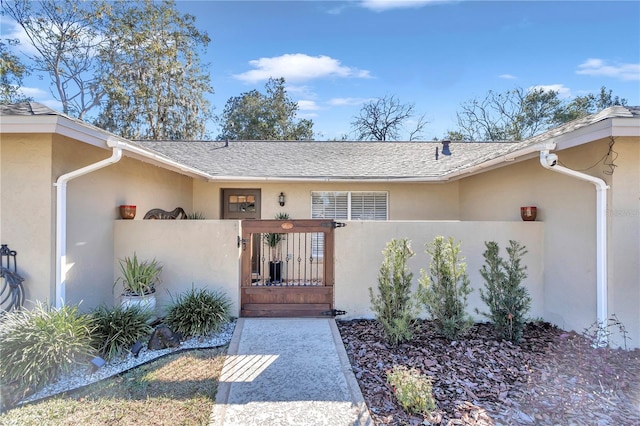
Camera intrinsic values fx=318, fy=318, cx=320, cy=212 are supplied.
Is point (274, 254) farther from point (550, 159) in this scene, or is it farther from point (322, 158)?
point (550, 159)

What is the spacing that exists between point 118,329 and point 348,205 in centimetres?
630

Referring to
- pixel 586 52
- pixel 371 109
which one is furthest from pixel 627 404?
pixel 371 109

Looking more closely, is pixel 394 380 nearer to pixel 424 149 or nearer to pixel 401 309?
pixel 401 309

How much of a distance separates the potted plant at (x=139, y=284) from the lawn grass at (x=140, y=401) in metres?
1.43

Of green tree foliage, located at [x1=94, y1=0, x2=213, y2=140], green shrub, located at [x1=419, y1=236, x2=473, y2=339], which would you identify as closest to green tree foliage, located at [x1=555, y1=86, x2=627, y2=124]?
green shrub, located at [x1=419, y1=236, x2=473, y2=339]

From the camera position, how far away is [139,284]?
5.36m

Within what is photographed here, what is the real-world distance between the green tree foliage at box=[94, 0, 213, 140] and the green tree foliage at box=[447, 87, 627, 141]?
66.8ft

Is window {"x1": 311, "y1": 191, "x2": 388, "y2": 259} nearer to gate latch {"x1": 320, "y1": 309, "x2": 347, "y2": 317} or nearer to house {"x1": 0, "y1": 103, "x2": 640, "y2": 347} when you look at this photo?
house {"x1": 0, "y1": 103, "x2": 640, "y2": 347}

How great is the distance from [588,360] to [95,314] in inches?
272

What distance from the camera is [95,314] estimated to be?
4691mm

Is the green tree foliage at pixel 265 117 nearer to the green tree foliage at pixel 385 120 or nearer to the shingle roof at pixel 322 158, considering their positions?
the green tree foliage at pixel 385 120

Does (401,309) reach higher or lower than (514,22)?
lower

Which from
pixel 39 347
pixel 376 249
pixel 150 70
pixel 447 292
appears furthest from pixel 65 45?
pixel 447 292

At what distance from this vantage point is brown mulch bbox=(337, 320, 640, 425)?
10.3ft
